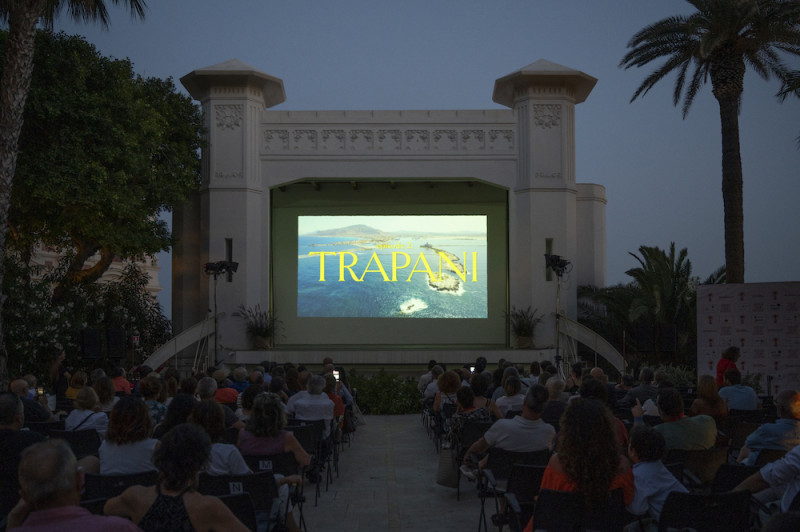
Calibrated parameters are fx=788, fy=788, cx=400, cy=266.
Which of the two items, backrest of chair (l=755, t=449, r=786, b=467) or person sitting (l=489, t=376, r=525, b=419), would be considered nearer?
backrest of chair (l=755, t=449, r=786, b=467)

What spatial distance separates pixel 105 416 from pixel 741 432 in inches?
241

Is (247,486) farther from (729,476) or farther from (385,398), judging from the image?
(385,398)

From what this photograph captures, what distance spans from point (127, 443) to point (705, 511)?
3.45m

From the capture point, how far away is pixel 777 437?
18.8 ft

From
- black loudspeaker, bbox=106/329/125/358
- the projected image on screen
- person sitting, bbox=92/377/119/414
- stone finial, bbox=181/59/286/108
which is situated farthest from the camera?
the projected image on screen

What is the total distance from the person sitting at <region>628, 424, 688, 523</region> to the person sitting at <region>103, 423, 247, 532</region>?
2.27 metres

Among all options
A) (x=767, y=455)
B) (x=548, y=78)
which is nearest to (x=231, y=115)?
(x=548, y=78)

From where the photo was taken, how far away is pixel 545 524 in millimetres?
4184

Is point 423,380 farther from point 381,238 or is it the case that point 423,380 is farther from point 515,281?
point 381,238

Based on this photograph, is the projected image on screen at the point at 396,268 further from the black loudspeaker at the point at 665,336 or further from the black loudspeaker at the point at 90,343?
the black loudspeaker at the point at 90,343

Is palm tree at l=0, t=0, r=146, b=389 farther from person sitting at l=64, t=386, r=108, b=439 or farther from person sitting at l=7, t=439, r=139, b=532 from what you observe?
person sitting at l=7, t=439, r=139, b=532

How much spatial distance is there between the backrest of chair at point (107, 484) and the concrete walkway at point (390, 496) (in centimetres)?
288

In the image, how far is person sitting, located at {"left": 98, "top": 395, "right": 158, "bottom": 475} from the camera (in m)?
4.98

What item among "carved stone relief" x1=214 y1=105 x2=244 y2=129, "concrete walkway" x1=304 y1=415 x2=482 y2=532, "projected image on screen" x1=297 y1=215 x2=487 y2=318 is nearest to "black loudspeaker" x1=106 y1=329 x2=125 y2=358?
"concrete walkway" x1=304 y1=415 x2=482 y2=532
